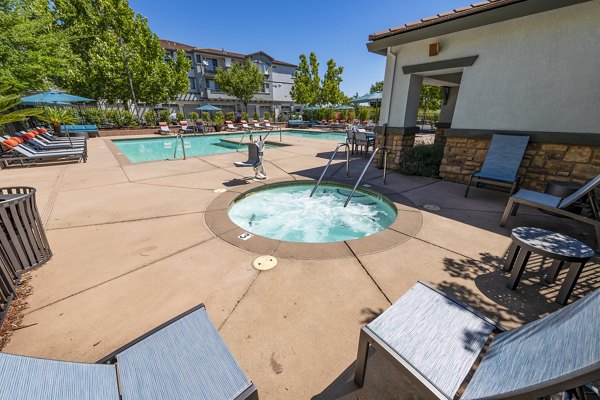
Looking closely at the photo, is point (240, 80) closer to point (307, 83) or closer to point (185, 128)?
point (307, 83)

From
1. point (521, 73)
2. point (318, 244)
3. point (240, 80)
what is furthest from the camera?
point (240, 80)

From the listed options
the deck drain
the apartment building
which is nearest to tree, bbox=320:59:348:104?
the apartment building

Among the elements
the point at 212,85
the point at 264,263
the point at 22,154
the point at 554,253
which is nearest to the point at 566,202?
the point at 554,253

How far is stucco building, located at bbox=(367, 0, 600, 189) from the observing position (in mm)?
4723

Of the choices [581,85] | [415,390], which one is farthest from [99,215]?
[581,85]

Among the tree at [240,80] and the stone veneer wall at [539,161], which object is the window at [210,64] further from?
the stone veneer wall at [539,161]

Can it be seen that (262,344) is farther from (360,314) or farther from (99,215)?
(99,215)

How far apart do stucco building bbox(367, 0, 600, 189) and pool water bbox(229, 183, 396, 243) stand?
3.15 meters

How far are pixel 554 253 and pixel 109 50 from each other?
91.7 ft

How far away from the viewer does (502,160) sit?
5.59 m

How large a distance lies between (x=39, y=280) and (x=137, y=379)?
2697 mm

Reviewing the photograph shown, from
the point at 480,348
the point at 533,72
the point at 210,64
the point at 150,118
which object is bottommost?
the point at 480,348

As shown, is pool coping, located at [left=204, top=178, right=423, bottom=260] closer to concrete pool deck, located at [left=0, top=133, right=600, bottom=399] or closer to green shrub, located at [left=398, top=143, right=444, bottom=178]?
concrete pool deck, located at [left=0, top=133, right=600, bottom=399]

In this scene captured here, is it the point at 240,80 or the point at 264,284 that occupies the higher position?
the point at 240,80
